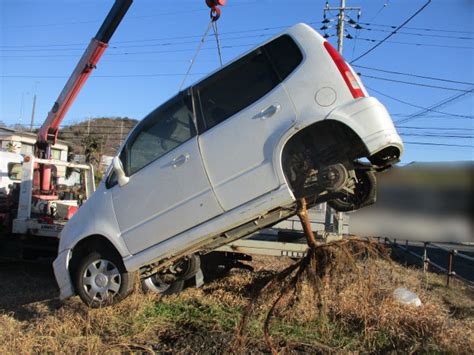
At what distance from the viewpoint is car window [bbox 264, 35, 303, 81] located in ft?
14.2

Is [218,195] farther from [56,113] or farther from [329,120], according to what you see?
[56,113]

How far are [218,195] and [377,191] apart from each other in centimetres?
176

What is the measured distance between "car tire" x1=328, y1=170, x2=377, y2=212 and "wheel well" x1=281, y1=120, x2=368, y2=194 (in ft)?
1.94

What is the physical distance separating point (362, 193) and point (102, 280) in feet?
10.0

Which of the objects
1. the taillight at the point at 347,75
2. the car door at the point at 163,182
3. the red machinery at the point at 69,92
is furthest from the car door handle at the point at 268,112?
the red machinery at the point at 69,92

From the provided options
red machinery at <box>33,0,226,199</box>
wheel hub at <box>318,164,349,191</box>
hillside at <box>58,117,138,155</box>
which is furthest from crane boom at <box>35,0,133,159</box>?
hillside at <box>58,117,138,155</box>

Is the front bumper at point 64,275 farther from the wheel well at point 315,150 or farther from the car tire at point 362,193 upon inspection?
the car tire at point 362,193

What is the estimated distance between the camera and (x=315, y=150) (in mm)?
4449

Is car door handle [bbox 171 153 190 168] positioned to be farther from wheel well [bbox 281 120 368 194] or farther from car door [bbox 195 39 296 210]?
wheel well [bbox 281 120 368 194]

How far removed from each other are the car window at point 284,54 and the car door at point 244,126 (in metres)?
0.05

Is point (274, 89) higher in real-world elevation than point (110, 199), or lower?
higher

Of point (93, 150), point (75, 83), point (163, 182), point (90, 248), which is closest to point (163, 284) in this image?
point (90, 248)

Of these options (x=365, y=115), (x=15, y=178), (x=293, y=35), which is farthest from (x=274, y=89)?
(x=15, y=178)

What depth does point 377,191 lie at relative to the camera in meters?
4.97
